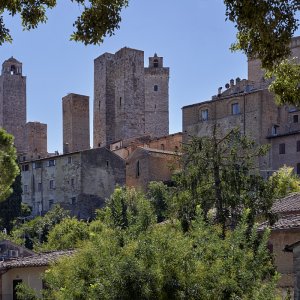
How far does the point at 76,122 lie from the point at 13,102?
12353mm

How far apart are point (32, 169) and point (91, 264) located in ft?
179

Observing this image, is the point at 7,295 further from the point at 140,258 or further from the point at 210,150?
the point at 140,258

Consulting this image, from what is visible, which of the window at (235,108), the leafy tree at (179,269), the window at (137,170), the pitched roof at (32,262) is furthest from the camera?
the window at (137,170)

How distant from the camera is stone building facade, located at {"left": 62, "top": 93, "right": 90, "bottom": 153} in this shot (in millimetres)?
78438

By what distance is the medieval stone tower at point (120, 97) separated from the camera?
77562 millimetres

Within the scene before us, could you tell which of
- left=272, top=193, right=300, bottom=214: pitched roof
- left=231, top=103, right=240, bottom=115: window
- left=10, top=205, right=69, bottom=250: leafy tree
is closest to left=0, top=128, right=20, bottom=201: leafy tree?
left=272, top=193, right=300, bottom=214: pitched roof

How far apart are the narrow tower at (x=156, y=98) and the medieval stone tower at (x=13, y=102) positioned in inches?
566

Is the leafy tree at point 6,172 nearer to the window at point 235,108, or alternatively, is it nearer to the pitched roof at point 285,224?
the pitched roof at point 285,224

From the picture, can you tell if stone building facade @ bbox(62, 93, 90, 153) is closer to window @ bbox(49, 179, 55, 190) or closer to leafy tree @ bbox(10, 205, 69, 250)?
window @ bbox(49, 179, 55, 190)

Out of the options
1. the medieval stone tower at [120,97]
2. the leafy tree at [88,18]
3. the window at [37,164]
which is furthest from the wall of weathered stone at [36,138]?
the leafy tree at [88,18]

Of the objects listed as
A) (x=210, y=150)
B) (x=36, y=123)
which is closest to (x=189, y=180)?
(x=210, y=150)

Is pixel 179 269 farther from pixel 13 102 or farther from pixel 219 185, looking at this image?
pixel 13 102

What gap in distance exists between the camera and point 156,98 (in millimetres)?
86312

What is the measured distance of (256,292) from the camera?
12297 mm
